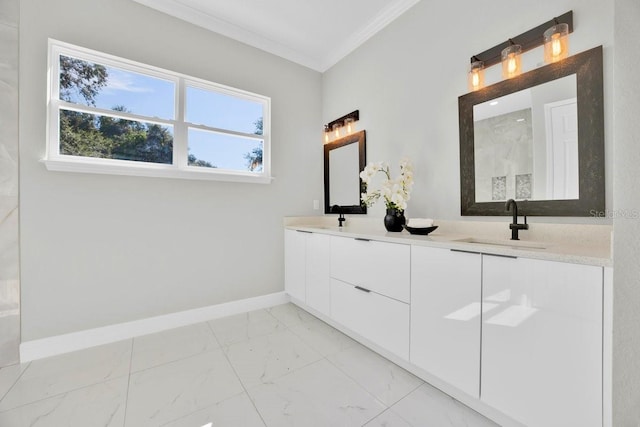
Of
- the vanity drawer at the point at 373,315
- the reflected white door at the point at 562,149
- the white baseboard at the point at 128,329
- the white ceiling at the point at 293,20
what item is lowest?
the white baseboard at the point at 128,329

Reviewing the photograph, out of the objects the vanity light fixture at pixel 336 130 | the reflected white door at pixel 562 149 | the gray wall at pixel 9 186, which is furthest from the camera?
the vanity light fixture at pixel 336 130

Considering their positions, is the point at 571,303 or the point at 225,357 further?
the point at 225,357

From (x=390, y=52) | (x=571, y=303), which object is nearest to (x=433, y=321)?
(x=571, y=303)

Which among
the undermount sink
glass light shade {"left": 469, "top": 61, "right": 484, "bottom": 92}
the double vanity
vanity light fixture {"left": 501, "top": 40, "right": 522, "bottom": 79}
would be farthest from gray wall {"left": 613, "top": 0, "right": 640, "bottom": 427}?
glass light shade {"left": 469, "top": 61, "right": 484, "bottom": 92}

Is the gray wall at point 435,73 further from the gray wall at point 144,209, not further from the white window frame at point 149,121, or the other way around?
the white window frame at point 149,121

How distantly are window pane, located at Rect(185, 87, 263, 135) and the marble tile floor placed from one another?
6.69ft

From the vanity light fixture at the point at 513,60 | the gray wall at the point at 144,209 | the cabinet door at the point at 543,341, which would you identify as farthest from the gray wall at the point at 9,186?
the vanity light fixture at the point at 513,60

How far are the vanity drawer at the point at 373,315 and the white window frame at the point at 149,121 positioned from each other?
1.50 m

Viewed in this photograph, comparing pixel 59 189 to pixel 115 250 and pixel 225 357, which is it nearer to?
pixel 115 250

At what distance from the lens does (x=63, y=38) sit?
1.93m

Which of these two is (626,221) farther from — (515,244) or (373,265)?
(373,265)

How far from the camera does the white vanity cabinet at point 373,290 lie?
5.30ft

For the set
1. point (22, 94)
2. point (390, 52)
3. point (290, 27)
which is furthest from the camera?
point (290, 27)

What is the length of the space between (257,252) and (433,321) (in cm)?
192
